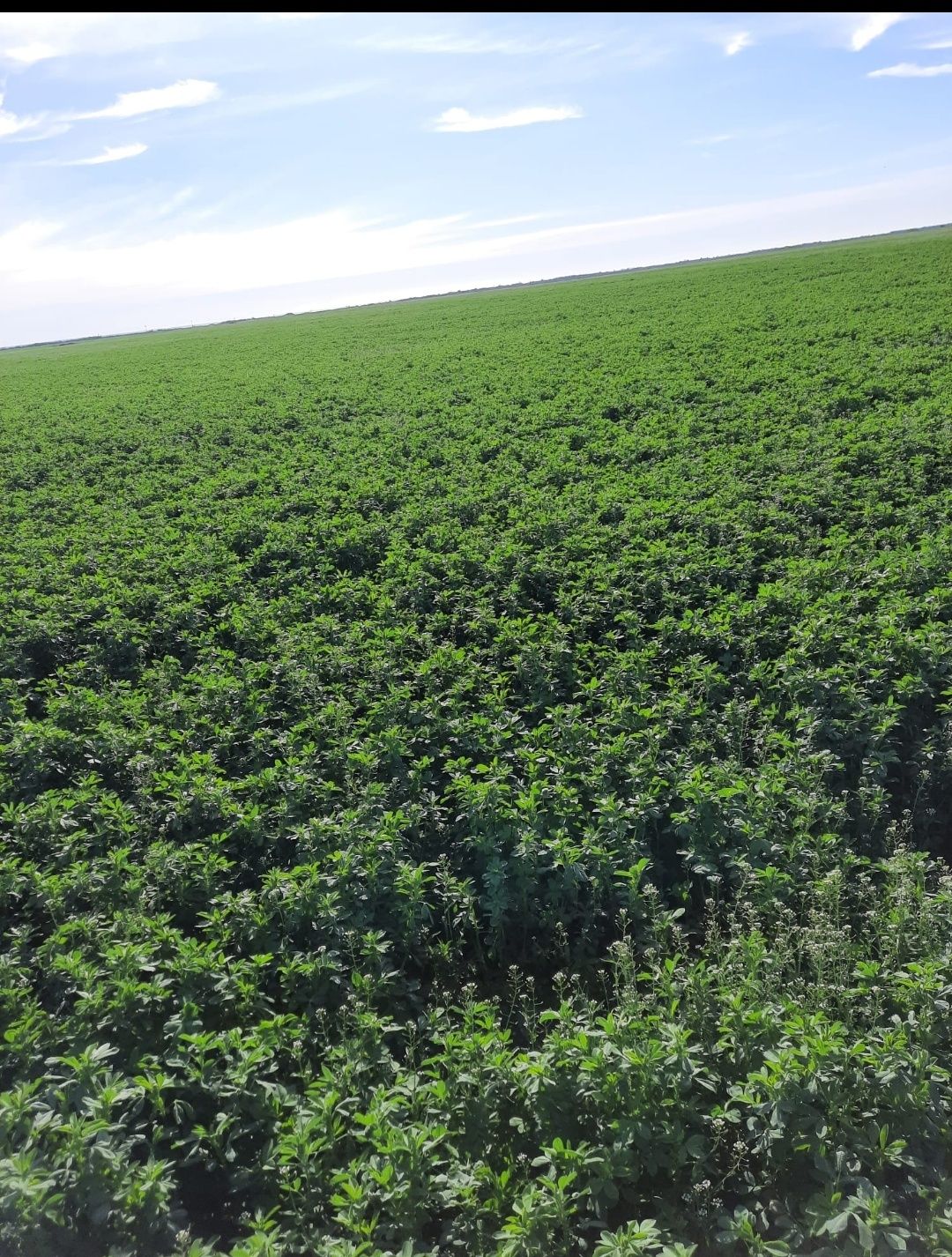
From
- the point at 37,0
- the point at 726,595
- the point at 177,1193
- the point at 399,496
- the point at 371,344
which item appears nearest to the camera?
the point at 37,0

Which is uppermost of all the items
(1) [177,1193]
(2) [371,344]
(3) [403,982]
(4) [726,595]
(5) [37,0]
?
(2) [371,344]

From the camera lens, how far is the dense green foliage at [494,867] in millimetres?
3146

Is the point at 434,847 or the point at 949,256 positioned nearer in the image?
the point at 434,847

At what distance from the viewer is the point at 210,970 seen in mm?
4031

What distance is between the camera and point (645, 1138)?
3.14 metres

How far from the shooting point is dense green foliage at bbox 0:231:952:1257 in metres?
3.15

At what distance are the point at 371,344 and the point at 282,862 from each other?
123ft

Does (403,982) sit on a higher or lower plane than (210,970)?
lower

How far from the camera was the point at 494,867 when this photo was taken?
4.68 meters

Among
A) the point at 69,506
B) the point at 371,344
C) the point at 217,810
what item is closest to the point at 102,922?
the point at 217,810

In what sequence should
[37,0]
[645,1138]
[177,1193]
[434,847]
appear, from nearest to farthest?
[37,0] < [645,1138] < [177,1193] < [434,847]

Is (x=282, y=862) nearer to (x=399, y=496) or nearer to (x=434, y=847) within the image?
(x=434, y=847)

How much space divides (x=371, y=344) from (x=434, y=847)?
37602 millimetres

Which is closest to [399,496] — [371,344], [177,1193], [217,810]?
[217,810]
